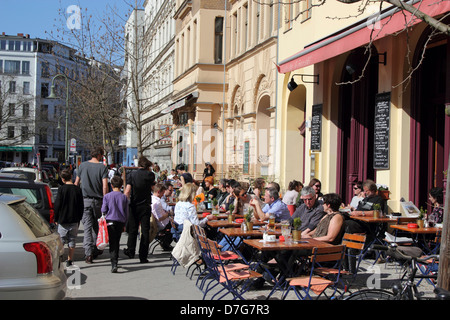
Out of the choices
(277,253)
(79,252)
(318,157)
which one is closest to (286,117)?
(318,157)

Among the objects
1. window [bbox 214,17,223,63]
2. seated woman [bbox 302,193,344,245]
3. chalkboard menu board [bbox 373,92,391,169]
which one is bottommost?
seated woman [bbox 302,193,344,245]

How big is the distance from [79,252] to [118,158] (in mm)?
72462

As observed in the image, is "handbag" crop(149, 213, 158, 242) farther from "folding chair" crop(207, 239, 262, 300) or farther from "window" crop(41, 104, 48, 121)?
"window" crop(41, 104, 48, 121)

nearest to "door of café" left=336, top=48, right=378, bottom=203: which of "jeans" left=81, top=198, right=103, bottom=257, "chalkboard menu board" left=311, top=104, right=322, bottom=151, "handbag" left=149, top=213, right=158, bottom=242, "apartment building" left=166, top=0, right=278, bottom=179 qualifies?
"chalkboard menu board" left=311, top=104, right=322, bottom=151

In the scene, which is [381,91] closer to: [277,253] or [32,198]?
[277,253]

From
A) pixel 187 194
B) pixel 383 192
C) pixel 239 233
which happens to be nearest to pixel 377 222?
pixel 383 192

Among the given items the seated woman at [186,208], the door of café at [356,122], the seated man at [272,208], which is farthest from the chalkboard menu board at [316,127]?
the seated woman at [186,208]

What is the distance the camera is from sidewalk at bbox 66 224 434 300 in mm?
7918

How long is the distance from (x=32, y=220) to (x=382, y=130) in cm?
876

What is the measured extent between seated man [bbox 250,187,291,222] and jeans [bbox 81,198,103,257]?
2964 mm

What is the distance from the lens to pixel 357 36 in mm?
11312
